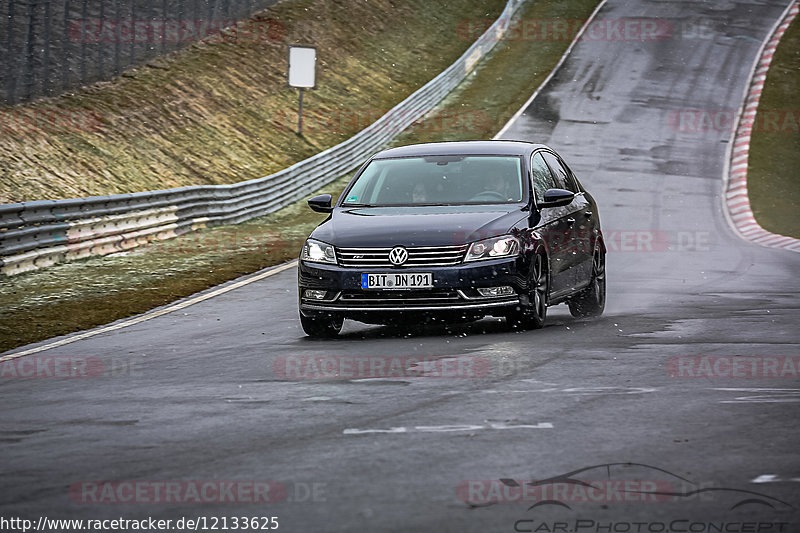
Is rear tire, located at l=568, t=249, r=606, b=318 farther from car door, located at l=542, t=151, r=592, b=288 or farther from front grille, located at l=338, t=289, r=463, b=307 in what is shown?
front grille, located at l=338, t=289, r=463, b=307

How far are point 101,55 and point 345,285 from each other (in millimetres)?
24566

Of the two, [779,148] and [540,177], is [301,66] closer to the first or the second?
[779,148]

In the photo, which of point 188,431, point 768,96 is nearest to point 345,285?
point 188,431

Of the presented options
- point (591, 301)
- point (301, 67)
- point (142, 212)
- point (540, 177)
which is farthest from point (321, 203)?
point (301, 67)

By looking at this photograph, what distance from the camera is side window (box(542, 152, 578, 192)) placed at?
13.3 meters

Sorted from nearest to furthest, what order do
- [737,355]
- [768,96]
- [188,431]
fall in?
[188,431] < [737,355] < [768,96]

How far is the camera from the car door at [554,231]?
12016mm

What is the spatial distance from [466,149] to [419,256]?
6.79ft

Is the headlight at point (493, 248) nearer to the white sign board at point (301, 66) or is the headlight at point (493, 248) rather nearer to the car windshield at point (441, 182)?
the car windshield at point (441, 182)

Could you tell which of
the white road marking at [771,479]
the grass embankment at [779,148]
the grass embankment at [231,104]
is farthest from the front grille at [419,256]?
the grass embankment at [231,104]

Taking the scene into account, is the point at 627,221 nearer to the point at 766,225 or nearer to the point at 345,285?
the point at 766,225

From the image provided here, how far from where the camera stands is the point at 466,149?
506 inches

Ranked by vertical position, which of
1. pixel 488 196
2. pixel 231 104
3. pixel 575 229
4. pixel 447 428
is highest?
pixel 447 428

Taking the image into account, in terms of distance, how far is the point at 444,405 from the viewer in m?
7.92
